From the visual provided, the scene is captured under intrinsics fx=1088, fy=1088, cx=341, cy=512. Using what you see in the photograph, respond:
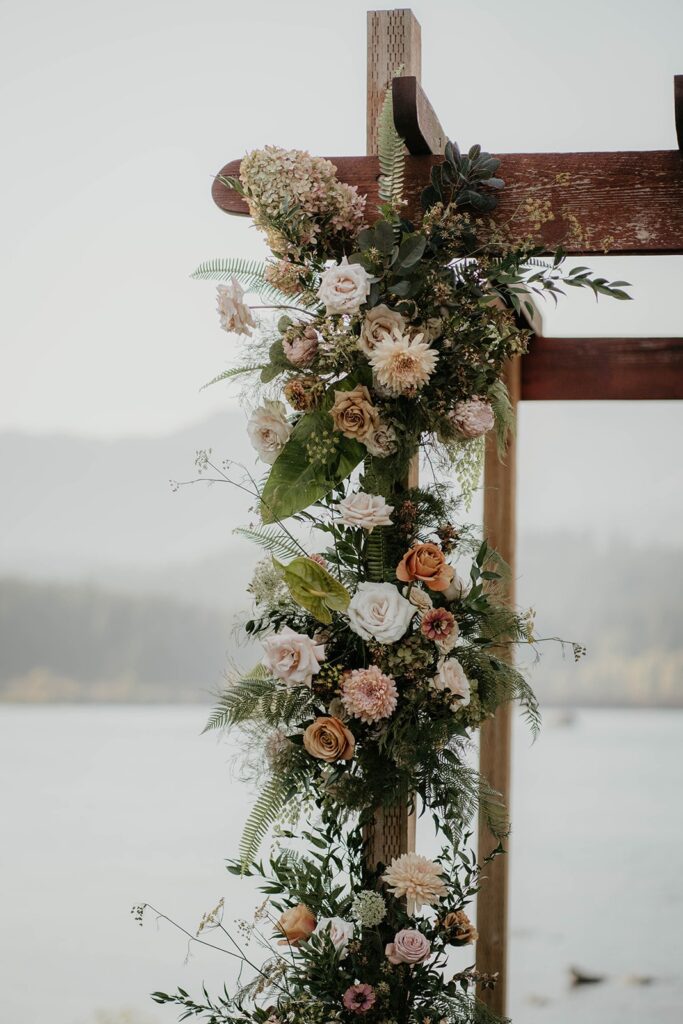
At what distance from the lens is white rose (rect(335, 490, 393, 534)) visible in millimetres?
1937

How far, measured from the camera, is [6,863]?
11.0 ft

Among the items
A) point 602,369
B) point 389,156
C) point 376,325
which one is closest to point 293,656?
point 376,325

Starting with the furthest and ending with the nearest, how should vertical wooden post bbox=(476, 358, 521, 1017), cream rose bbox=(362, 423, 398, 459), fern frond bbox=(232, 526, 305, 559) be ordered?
vertical wooden post bbox=(476, 358, 521, 1017), fern frond bbox=(232, 526, 305, 559), cream rose bbox=(362, 423, 398, 459)

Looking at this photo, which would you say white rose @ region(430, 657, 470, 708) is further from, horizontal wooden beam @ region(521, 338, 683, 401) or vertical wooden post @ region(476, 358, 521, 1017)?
horizontal wooden beam @ region(521, 338, 683, 401)

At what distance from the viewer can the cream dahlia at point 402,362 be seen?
6.15ft

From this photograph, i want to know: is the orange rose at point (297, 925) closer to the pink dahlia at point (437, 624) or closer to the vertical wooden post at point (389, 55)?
the vertical wooden post at point (389, 55)

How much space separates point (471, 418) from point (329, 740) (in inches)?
24.8

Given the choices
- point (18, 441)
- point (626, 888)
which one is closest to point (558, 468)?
point (626, 888)

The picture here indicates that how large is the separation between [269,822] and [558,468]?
190cm

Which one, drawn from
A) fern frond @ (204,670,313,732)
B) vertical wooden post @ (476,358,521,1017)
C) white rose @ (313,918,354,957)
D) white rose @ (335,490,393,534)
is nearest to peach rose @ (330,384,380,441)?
white rose @ (335,490,393,534)

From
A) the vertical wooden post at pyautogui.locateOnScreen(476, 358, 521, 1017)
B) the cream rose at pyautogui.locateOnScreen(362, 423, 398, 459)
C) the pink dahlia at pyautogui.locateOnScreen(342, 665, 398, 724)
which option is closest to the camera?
the pink dahlia at pyautogui.locateOnScreen(342, 665, 398, 724)

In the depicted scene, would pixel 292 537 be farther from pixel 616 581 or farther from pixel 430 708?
pixel 616 581

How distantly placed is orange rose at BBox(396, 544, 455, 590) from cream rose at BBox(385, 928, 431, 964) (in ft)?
2.04

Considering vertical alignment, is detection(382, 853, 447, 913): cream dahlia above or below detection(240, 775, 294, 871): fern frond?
below
